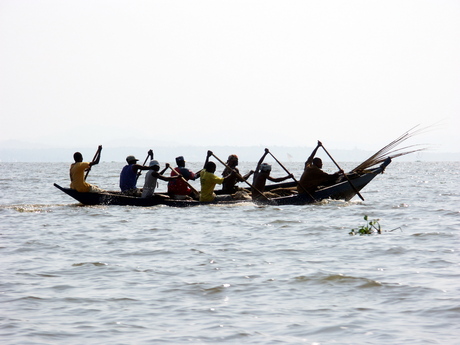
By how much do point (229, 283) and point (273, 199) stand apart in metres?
10.3

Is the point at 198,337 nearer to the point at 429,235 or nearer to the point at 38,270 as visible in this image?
the point at 38,270

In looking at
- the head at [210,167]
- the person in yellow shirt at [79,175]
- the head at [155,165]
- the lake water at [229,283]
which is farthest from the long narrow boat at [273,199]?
the lake water at [229,283]

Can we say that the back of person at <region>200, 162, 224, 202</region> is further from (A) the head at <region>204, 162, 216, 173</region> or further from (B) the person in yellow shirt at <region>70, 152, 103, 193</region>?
(B) the person in yellow shirt at <region>70, 152, 103, 193</region>

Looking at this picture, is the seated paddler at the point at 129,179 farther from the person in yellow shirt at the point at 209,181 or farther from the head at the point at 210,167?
the head at the point at 210,167

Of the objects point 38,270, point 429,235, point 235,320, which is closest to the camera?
point 235,320

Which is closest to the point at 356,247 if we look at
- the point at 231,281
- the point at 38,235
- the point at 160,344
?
the point at 231,281

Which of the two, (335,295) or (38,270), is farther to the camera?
(38,270)

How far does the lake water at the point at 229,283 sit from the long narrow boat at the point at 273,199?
2671 mm

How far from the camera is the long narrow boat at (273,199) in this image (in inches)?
723

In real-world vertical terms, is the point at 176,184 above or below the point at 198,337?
above

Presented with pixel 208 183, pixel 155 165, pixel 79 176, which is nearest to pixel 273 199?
pixel 208 183

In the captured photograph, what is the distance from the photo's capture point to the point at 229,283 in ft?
28.7

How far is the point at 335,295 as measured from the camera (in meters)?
8.10

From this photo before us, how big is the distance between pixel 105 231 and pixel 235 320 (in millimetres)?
8021
